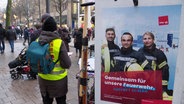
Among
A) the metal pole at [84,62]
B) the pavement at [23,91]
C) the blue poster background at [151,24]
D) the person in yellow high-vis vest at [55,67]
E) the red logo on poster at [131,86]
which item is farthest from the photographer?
the pavement at [23,91]

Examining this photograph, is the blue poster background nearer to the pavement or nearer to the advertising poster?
the advertising poster

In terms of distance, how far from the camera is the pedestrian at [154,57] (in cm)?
172

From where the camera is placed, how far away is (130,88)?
6.12ft

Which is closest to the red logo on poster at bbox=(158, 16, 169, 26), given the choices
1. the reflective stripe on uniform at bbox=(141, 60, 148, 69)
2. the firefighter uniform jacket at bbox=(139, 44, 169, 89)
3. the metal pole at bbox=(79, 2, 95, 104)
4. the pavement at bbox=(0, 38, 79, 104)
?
the firefighter uniform jacket at bbox=(139, 44, 169, 89)

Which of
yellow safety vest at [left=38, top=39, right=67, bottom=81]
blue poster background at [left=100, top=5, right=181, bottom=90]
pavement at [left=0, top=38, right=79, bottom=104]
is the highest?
blue poster background at [left=100, top=5, right=181, bottom=90]

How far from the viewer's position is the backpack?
11.2 ft

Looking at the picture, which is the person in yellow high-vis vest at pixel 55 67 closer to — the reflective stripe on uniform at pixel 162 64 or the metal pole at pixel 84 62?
the metal pole at pixel 84 62

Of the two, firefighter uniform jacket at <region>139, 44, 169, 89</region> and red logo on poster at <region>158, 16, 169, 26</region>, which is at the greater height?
red logo on poster at <region>158, 16, 169, 26</region>

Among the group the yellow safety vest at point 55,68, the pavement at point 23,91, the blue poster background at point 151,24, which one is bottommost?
the pavement at point 23,91

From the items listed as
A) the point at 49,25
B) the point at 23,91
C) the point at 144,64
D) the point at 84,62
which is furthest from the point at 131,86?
the point at 23,91

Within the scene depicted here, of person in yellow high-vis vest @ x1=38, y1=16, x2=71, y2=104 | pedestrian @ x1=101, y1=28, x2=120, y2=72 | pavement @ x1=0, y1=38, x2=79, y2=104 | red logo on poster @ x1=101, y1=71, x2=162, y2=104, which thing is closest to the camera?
red logo on poster @ x1=101, y1=71, x2=162, y2=104

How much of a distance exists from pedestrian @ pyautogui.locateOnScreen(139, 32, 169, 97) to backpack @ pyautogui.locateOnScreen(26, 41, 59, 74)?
6.09 ft

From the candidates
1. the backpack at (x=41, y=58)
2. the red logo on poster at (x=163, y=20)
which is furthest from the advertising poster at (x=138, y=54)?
the backpack at (x=41, y=58)

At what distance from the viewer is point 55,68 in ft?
11.8
